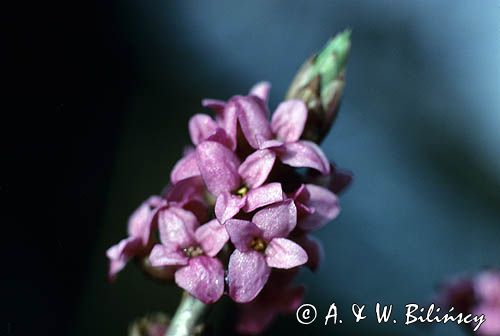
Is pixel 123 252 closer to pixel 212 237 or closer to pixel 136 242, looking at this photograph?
pixel 136 242

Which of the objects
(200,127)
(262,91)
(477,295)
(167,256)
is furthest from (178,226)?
(477,295)

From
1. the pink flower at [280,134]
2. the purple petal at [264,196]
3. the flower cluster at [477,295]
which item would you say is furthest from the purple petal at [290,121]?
the flower cluster at [477,295]

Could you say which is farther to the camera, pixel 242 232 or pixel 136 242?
pixel 136 242

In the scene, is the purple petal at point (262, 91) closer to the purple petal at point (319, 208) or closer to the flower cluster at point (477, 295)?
the purple petal at point (319, 208)

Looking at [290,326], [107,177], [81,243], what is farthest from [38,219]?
[290,326]

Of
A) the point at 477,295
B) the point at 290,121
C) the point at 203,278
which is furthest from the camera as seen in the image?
the point at 477,295

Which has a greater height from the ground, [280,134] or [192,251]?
[280,134]
